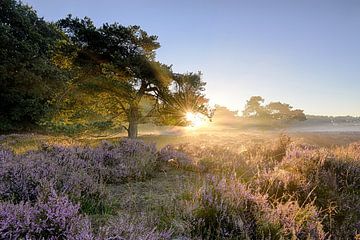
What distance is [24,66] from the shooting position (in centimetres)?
1791

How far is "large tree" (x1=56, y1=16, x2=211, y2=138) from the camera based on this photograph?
18.3 m

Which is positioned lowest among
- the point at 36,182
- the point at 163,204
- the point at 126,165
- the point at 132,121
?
the point at 163,204

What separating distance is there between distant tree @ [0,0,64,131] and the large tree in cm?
139

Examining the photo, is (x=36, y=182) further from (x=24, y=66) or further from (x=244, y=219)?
(x=24, y=66)

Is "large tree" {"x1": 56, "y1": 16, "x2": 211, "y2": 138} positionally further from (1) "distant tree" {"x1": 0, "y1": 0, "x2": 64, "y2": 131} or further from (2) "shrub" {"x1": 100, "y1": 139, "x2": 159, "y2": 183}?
(2) "shrub" {"x1": 100, "y1": 139, "x2": 159, "y2": 183}

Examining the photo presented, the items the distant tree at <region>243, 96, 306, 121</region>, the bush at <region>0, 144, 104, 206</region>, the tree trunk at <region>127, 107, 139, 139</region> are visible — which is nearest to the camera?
the bush at <region>0, 144, 104, 206</region>

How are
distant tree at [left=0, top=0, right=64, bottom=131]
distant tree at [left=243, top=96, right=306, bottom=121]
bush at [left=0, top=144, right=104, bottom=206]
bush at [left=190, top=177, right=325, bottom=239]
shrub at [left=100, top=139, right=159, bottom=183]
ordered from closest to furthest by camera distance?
bush at [left=190, top=177, right=325, bottom=239]
bush at [left=0, top=144, right=104, bottom=206]
shrub at [left=100, top=139, right=159, bottom=183]
distant tree at [left=0, top=0, right=64, bottom=131]
distant tree at [left=243, top=96, right=306, bottom=121]

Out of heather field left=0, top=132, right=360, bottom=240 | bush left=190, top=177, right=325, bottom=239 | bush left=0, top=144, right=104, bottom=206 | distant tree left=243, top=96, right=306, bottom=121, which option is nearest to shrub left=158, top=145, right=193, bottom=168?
heather field left=0, top=132, right=360, bottom=240

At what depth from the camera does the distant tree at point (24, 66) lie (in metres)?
17.5

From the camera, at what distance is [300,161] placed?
6547 millimetres

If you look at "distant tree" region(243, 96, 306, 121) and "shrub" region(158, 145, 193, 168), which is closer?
"shrub" region(158, 145, 193, 168)

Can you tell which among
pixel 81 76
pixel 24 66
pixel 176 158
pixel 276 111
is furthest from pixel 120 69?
pixel 276 111

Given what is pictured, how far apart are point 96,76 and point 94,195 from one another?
15769mm

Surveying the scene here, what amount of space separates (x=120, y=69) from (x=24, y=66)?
5434mm
